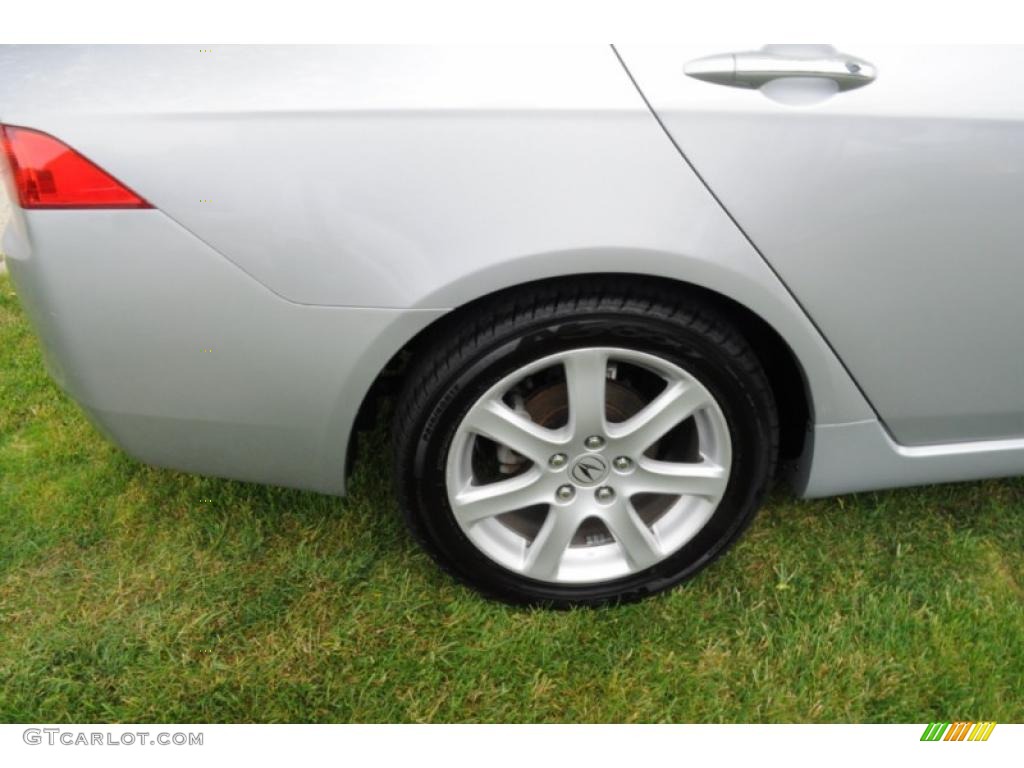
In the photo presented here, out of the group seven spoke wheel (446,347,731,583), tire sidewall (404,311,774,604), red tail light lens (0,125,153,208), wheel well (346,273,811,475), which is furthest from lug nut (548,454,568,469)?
red tail light lens (0,125,153,208)

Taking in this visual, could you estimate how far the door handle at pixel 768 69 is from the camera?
1520 millimetres

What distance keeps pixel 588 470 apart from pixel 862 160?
32.7 inches

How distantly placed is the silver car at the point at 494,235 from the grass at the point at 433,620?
0.40 meters

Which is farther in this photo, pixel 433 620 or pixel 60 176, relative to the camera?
pixel 433 620

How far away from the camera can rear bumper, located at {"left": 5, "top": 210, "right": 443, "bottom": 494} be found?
154 cm

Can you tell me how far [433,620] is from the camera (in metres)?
1.98

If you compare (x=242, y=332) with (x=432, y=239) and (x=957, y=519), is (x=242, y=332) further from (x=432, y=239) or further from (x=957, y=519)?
(x=957, y=519)

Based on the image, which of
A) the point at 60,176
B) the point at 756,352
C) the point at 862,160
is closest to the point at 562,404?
the point at 756,352

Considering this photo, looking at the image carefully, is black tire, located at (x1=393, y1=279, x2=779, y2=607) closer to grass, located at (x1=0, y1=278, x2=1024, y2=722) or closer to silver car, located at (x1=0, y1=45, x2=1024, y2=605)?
silver car, located at (x1=0, y1=45, x2=1024, y2=605)

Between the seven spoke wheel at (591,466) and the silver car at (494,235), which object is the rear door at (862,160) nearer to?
the silver car at (494,235)

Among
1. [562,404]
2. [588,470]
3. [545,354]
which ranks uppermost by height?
[545,354]

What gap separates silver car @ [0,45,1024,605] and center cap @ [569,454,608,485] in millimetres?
15

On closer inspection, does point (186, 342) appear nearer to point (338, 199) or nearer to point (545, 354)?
point (338, 199)

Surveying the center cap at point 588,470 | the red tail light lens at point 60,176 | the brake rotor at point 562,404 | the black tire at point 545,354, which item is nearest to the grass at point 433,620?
the black tire at point 545,354
